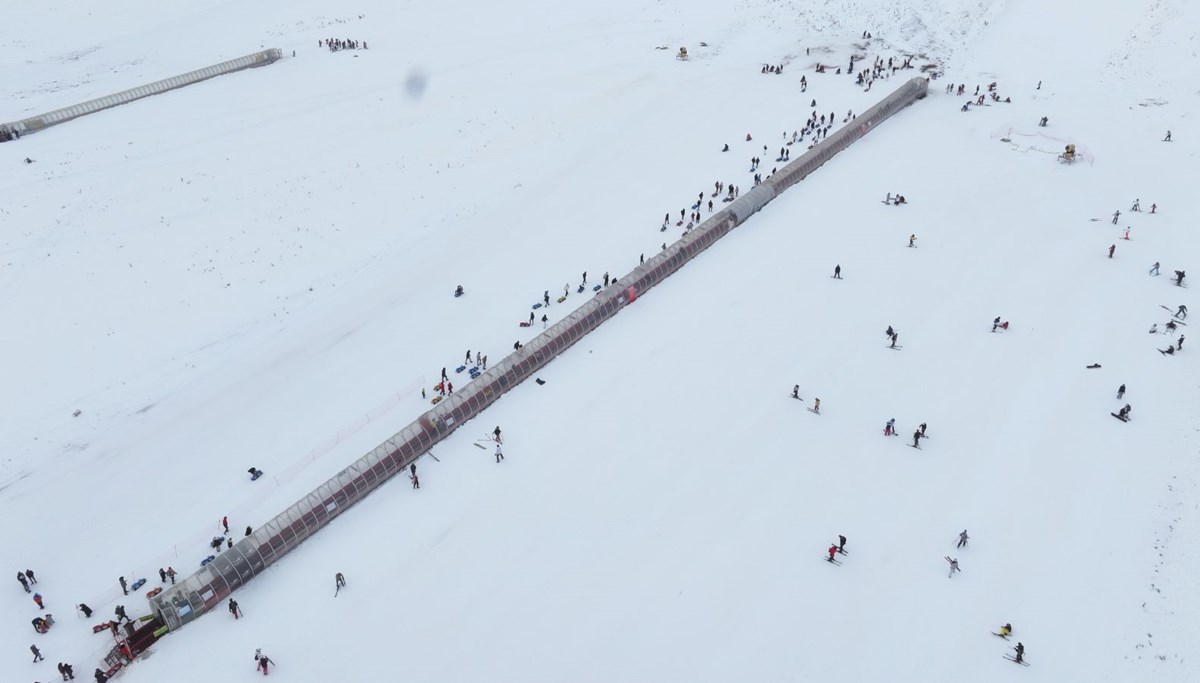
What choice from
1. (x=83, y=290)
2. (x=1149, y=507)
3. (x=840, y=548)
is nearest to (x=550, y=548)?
(x=840, y=548)

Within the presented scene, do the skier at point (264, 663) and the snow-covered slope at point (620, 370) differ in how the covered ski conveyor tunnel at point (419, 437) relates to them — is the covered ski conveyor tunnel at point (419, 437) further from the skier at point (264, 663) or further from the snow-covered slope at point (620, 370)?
the skier at point (264, 663)

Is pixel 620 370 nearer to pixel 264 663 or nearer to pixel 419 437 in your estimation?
pixel 419 437

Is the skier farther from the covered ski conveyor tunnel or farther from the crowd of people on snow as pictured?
the crowd of people on snow

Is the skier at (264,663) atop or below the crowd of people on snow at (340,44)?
below

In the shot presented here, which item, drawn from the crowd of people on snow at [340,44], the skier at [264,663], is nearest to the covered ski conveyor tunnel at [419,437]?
the skier at [264,663]

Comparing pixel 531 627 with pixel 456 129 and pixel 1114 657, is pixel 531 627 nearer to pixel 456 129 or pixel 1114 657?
pixel 1114 657

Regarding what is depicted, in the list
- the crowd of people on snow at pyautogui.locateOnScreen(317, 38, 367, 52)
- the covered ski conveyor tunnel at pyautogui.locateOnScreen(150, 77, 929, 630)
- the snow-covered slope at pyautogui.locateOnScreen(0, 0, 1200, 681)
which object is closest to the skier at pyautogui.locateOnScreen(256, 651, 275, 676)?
the snow-covered slope at pyautogui.locateOnScreen(0, 0, 1200, 681)
